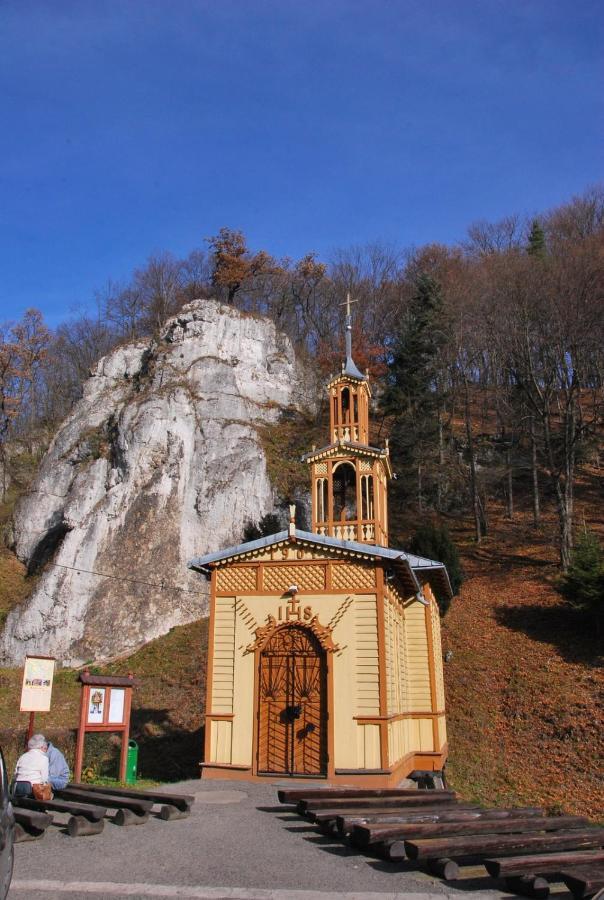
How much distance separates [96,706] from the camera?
571 inches

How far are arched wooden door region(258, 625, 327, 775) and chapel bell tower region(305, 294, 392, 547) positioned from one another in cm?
457

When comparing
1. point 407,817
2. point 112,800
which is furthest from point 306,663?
point 407,817

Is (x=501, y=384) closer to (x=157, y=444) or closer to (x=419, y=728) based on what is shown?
(x=157, y=444)

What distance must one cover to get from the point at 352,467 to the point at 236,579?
645 cm

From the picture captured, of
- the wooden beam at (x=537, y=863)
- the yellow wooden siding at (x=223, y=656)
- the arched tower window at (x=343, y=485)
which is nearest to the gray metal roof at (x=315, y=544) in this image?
the yellow wooden siding at (x=223, y=656)

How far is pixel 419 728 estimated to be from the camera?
17.7m

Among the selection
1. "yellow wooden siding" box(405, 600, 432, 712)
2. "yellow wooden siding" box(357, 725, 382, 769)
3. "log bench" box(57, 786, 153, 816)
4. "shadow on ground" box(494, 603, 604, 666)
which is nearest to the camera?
"log bench" box(57, 786, 153, 816)

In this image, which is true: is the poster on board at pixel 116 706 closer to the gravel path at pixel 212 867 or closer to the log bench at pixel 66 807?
the log bench at pixel 66 807

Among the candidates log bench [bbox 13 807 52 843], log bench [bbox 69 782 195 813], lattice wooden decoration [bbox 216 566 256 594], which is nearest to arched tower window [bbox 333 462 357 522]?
lattice wooden decoration [bbox 216 566 256 594]

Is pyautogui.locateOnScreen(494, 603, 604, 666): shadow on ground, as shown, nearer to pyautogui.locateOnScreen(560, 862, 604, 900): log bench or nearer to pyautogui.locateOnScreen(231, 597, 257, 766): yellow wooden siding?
pyautogui.locateOnScreen(231, 597, 257, 766): yellow wooden siding

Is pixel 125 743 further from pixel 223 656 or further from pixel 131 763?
pixel 223 656

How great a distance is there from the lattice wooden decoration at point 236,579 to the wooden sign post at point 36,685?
3.94 m

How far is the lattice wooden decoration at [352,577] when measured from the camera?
14938mm

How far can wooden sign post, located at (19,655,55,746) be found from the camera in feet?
41.4
